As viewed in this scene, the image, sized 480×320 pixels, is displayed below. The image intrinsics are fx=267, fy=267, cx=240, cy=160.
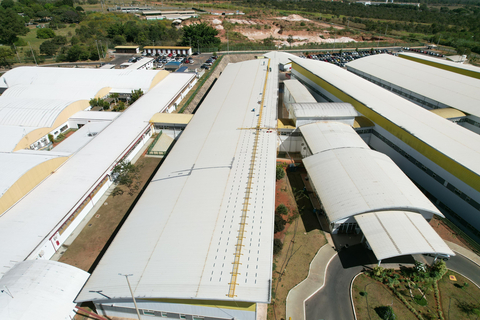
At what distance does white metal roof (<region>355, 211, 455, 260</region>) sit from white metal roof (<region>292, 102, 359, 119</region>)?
15.5 m

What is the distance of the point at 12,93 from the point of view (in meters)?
44.0

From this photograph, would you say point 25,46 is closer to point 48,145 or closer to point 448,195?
point 48,145

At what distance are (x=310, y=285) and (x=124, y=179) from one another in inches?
818

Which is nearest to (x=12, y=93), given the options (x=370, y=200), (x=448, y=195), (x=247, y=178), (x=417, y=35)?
(x=247, y=178)

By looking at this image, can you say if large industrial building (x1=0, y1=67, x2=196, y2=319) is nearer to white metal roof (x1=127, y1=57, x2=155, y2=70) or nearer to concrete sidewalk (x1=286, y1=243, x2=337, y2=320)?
white metal roof (x1=127, y1=57, x2=155, y2=70)

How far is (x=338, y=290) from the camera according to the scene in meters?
18.7

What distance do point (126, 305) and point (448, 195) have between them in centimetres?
2841

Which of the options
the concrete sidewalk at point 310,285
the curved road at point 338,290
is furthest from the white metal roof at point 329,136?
the curved road at point 338,290

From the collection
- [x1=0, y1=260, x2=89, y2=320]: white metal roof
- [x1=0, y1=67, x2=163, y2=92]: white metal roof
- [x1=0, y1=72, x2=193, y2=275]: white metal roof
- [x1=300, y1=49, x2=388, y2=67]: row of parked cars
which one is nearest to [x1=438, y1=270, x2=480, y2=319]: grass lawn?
[x1=0, y1=260, x2=89, y2=320]: white metal roof

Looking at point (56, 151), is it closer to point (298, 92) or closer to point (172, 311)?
point (172, 311)

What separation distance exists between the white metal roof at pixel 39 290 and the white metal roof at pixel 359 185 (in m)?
18.8

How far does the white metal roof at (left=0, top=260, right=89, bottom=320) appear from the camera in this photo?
1523 centimetres

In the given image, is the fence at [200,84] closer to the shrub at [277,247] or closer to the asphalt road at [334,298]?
the shrub at [277,247]

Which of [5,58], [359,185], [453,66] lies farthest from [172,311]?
[5,58]
